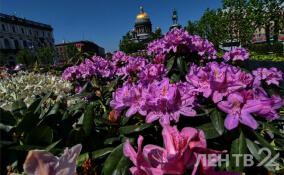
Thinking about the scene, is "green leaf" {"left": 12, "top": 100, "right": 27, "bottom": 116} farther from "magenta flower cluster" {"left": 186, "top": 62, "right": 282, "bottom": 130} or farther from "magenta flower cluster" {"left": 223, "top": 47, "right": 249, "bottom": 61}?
"magenta flower cluster" {"left": 223, "top": 47, "right": 249, "bottom": 61}

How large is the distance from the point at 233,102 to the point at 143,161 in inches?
19.5

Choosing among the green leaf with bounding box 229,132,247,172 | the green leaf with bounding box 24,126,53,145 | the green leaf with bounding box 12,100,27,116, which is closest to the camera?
the green leaf with bounding box 229,132,247,172

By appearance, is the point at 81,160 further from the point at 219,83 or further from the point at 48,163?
the point at 219,83

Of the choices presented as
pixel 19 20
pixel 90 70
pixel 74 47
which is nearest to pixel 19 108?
pixel 90 70

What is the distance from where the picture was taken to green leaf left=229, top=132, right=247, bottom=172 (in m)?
0.74

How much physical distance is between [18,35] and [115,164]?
61.1 m

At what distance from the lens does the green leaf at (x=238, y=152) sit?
744 mm

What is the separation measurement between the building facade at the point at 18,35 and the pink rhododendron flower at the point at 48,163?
47586 mm

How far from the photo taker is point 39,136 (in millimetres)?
888

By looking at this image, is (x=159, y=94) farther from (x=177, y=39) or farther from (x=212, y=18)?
(x=212, y=18)

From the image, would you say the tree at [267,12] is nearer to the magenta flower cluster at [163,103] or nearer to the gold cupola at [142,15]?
the magenta flower cluster at [163,103]

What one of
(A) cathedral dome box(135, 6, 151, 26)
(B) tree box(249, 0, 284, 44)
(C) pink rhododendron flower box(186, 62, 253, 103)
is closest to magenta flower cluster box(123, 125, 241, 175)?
(C) pink rhododendron flower box(186, 62, 253, 103)

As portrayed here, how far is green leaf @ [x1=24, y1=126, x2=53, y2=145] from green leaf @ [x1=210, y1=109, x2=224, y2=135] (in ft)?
2.63

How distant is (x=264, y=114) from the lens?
79 centimetres
